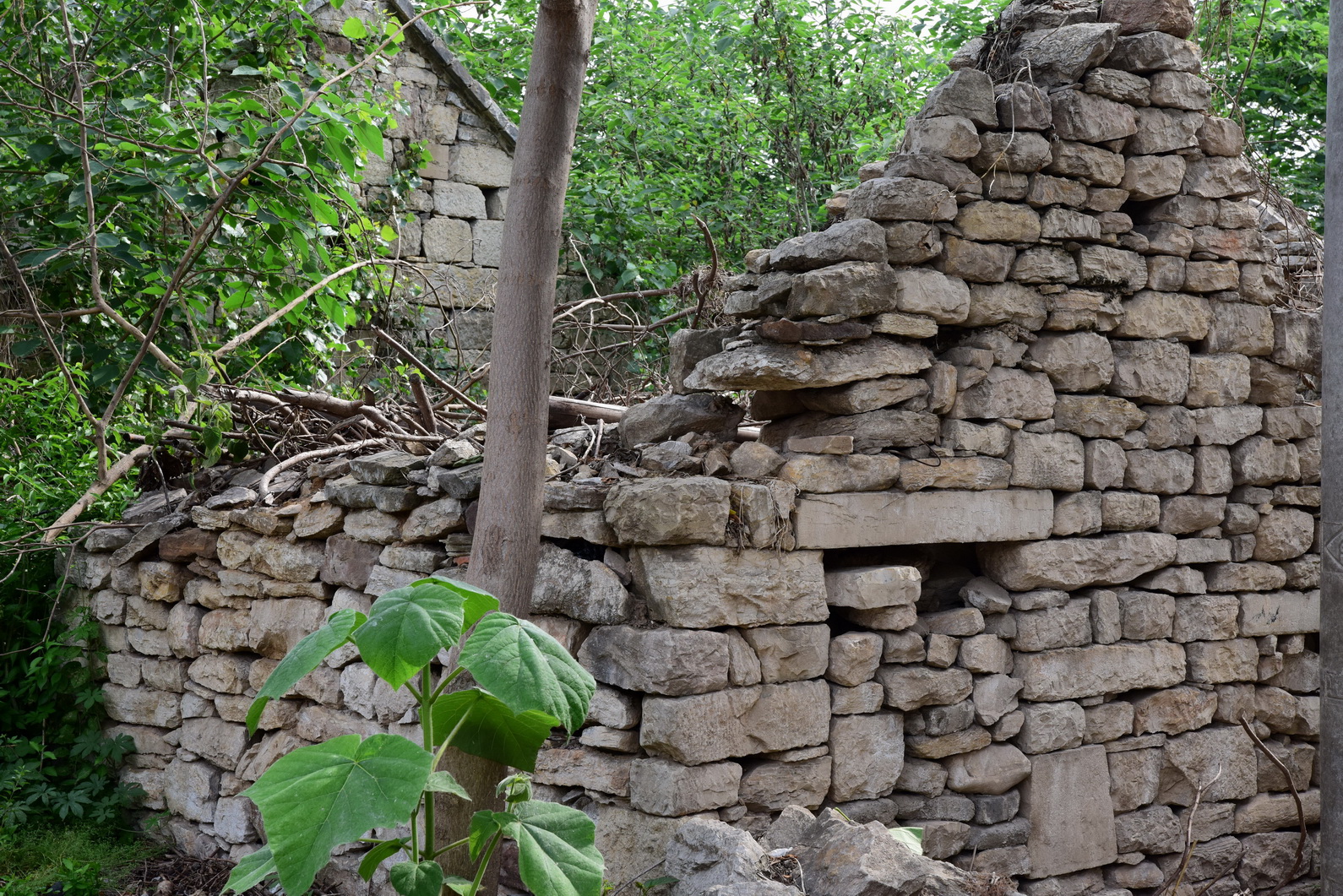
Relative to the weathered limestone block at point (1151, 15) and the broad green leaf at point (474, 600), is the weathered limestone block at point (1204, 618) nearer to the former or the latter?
the weathered limestone block at point (1151, 15)

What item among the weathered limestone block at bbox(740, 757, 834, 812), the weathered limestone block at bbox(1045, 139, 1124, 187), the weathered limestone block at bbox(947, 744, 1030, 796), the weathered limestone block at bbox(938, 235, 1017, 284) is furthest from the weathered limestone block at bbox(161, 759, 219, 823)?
the weathered limestone block at bbox(1045, 139, 1124, 187)

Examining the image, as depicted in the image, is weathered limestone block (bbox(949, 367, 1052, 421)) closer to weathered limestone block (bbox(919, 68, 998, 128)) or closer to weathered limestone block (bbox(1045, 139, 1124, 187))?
weathered limestone block (bbox(1045, 139, 1124, 187))

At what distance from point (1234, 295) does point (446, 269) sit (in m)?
4.88

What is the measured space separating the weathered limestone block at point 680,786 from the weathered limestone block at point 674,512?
0.69 meters

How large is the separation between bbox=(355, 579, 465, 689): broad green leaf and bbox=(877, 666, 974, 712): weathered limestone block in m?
2.13

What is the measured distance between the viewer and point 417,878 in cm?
200

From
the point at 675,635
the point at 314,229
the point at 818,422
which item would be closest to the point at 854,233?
the point at 818,422

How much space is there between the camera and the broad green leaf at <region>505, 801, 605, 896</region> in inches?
78.2

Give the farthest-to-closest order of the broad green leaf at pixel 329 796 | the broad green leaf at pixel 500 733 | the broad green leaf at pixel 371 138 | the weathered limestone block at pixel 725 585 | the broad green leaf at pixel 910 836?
the broad green leaf at pixel 371 138
the weathered limestone block at pixel 725 585
the broad green leaf at pixel 910 836
the broad green leaf at pixel 500 733
the broad green leaf at pixel 329 796

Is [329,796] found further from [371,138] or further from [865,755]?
[371,138]

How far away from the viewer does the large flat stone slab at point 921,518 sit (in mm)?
3635

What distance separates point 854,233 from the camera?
3.71 meters

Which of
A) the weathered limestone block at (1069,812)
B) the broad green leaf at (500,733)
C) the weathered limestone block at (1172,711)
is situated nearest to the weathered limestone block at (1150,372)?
the weathered limestone block at (1172,711)

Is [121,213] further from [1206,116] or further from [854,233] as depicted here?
[1206,116]
